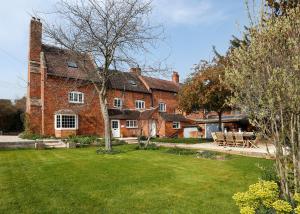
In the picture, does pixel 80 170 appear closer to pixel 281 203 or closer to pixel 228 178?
pixel 228 178

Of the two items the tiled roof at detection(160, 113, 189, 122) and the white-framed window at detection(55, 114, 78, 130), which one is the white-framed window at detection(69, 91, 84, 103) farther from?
the tiled roof at detection(160, 113, 189, 122)

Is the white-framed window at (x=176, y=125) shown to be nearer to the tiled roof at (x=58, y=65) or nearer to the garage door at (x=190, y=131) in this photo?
the garage door at (x=190, y=131)

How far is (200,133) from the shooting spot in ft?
137

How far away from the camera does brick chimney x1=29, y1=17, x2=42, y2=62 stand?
102 feet

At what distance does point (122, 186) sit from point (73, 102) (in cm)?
2506

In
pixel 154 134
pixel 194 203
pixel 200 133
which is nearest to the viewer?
pixel 194 203

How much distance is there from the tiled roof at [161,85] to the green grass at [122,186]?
98.3 ft

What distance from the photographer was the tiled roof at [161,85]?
4297cm

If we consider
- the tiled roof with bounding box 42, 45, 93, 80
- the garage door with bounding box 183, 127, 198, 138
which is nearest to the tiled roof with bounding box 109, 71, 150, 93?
the tiled roof with bounding box 42, 45, 93, 80

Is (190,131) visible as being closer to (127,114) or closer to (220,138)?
(127,114)

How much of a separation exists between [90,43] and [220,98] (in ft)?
42.9

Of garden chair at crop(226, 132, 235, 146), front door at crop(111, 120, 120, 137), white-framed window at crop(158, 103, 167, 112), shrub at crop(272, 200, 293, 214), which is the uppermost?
white-framed window at crop(158, 103, 167, 112)

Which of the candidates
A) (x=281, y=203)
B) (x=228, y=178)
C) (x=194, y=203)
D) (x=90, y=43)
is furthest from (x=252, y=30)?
(x=90, y=43)

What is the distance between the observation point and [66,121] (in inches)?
1238
